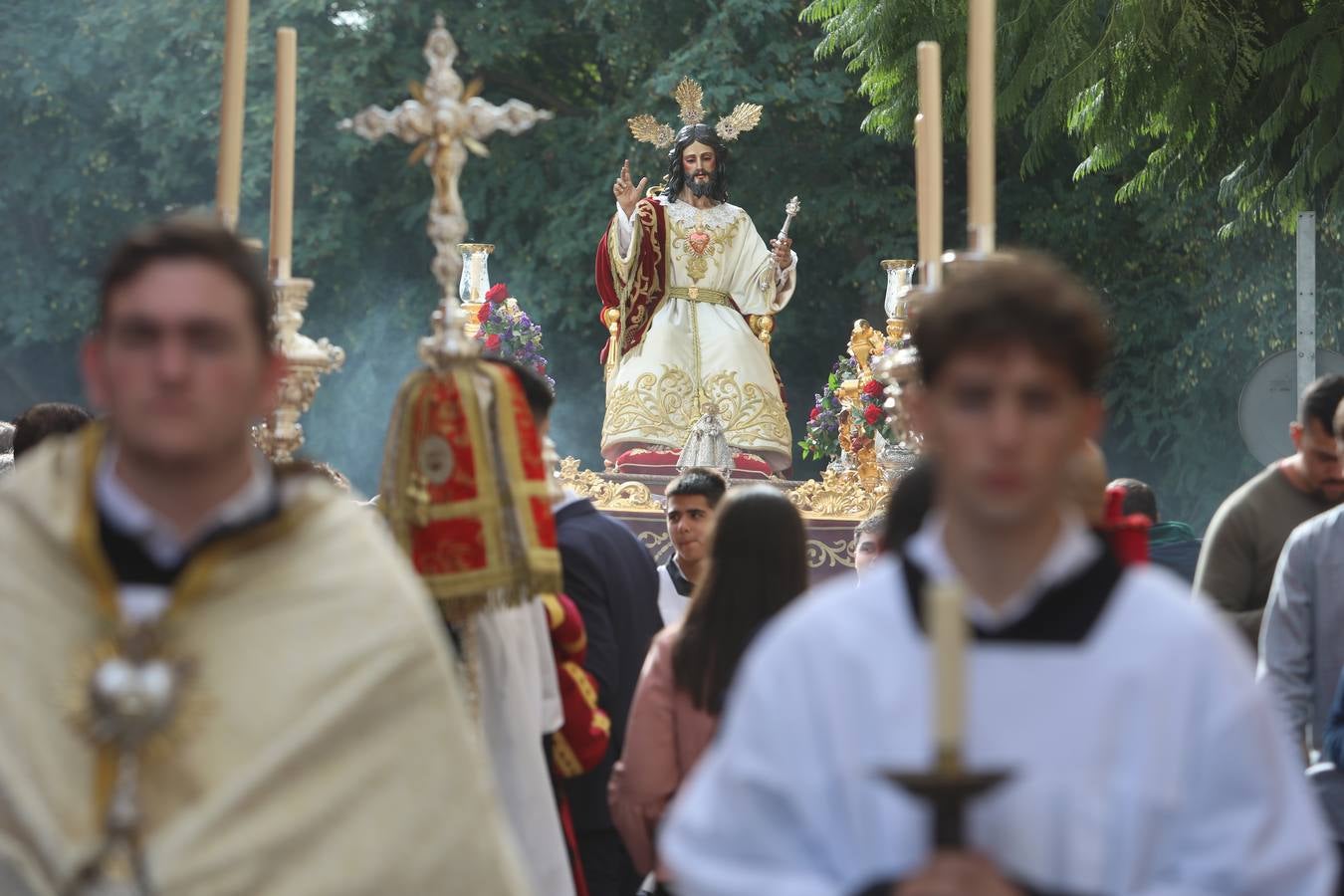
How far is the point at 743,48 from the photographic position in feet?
79.9

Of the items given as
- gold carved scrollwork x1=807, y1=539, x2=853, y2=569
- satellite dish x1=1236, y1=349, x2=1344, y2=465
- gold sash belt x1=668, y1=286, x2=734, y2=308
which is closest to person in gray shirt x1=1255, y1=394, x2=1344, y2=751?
satellite dish x1=1236, y1=349, x2=1344, y2=465

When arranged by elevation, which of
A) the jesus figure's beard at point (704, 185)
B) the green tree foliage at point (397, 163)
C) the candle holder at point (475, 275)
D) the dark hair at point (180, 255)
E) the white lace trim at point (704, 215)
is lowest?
→ the dark hair at point (180, 255)

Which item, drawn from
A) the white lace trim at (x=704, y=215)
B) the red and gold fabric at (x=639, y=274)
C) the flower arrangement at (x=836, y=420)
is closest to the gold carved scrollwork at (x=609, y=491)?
the flower arrangement at (x=836, y=420)

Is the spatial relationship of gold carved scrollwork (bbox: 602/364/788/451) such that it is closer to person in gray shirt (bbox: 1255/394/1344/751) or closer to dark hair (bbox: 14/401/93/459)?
dark hair (bbox: 14/401/93/459)

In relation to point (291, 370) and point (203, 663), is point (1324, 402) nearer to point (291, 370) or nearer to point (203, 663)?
point (291, 370)

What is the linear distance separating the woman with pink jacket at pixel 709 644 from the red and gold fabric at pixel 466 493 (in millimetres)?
373

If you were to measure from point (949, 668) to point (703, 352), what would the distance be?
1244 centimetres

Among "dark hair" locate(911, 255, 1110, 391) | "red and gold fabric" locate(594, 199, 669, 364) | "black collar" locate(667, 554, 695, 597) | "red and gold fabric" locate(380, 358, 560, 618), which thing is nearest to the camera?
"dark hair" locate(911, 255, 1110, 391)

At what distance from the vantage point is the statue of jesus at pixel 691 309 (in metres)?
14.4

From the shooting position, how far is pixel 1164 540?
7.07 meters

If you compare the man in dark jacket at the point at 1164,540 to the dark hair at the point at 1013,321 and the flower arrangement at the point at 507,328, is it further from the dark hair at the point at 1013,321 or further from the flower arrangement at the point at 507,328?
the flower arrangement at the point at 507,328

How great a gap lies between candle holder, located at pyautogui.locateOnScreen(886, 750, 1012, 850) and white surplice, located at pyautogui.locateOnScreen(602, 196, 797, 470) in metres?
12.1

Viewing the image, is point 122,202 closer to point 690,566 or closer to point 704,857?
point 690,566

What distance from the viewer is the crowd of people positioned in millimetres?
2352
